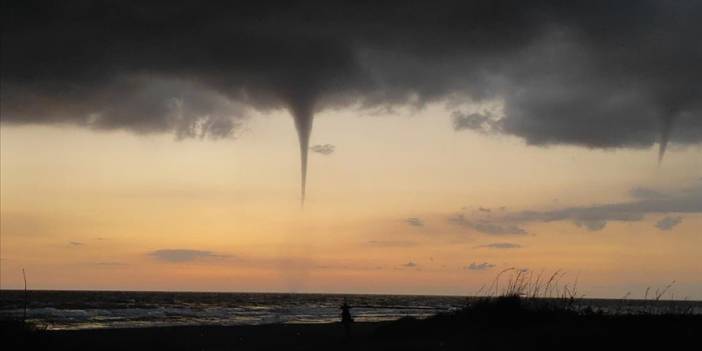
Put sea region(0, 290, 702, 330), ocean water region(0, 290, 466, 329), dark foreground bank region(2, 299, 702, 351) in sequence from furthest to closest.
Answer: ocean water region(0, 290, 466, 329)
sea region(0, 290, 702, 330)
dark foreground bank region(2, 299, 702, 351)

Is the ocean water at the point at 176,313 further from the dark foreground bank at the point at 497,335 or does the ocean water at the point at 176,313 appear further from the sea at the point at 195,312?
the dark foreground bank at the point at 497,335

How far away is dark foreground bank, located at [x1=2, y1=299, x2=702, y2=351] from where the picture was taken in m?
13.9

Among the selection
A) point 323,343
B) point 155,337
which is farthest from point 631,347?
point 155,337

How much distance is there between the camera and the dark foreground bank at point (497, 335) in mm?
13906

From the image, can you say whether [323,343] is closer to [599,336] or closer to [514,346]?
[514,346]

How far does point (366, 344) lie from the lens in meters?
17.6

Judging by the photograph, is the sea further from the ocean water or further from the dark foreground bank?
the dark foreground bank

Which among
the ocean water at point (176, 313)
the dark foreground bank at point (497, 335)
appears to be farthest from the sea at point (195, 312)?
the dark foreground bank at point (497, 335)

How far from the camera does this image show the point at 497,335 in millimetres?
15781

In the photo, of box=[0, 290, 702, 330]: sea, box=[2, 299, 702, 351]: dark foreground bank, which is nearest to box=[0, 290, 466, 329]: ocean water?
box=[0, 290, 702, 330]: sea

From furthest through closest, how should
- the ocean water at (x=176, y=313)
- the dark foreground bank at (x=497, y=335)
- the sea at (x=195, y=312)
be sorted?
the ocean water at (x=176, y=313) < the sea at (x=195, y=312) < the dark foreground bank at (x=497, y=335)

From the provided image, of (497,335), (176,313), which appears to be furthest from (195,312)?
(497,335)

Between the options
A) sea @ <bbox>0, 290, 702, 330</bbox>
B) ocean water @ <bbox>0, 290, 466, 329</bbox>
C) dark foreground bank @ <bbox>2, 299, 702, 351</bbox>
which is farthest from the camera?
ocean water @ <bbox>0, 290, 466, 329</bbox>

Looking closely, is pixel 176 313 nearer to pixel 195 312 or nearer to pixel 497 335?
pixel 195 312
